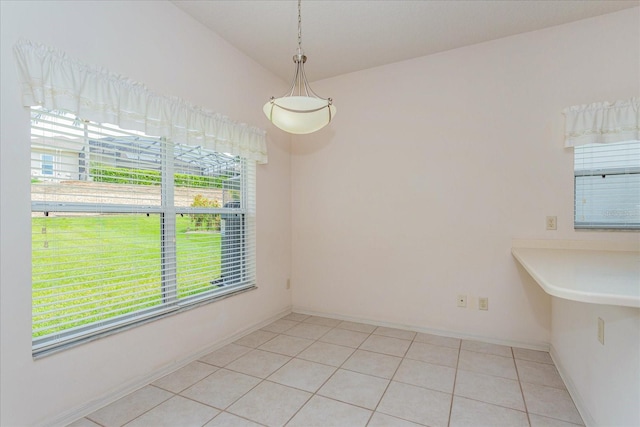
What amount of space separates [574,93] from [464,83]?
2.78ft

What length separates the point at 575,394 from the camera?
6.49ft

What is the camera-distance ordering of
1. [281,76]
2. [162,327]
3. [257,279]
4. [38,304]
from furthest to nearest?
[281,76], [257,279], [162,327], [38,304]

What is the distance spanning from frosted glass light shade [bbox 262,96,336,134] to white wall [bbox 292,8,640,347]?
152 centimetres

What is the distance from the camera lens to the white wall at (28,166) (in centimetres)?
157

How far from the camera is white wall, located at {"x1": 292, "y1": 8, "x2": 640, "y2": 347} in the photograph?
2617 millimetres

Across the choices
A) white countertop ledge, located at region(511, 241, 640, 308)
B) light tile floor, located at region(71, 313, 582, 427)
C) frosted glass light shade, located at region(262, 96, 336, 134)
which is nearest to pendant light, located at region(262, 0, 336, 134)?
frosted glass light shade, located at region(262, 96, 336, 134)

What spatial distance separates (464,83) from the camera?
2967 mm

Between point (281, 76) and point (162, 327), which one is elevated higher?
point (281, 76)

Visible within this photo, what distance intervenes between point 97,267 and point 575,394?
10.0 ft

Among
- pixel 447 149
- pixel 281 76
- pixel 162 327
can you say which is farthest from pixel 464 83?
pixel 162 327

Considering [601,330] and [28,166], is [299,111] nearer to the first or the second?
[28,166]

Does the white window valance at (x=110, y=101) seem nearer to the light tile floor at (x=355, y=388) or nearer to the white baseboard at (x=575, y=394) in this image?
the light tile floor at (x=355, y=388)

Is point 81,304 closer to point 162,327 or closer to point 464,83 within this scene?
point 162,327

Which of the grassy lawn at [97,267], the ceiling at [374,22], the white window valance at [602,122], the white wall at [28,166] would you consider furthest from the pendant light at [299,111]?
the white window valance at [602,122]
